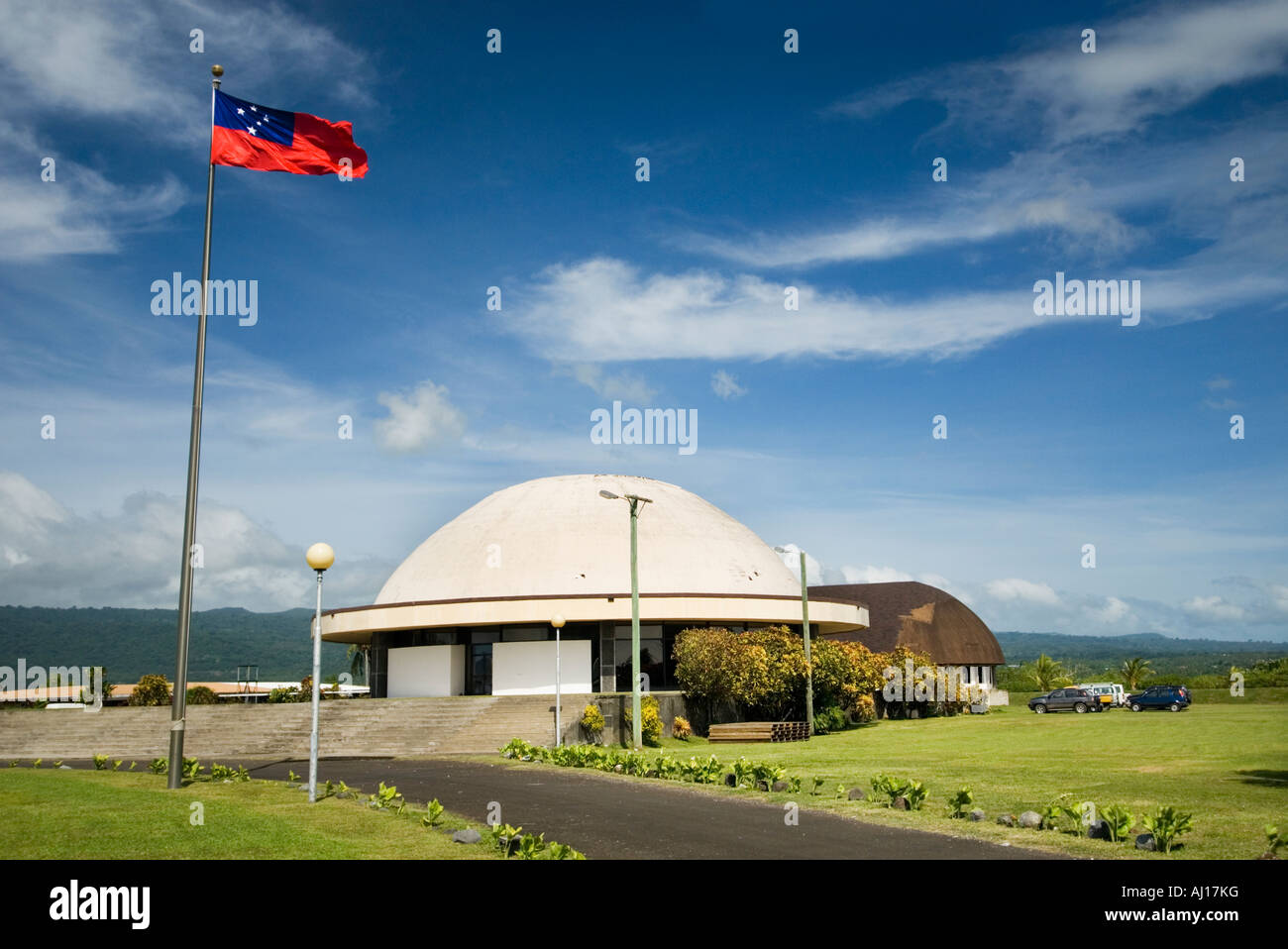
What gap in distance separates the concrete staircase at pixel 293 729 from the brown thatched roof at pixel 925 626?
3455 centimetres

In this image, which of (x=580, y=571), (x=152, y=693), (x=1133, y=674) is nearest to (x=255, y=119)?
(x=580, y=571)

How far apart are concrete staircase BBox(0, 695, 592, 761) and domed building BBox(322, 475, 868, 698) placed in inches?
233

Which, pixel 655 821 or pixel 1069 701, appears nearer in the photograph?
pixel 655 821

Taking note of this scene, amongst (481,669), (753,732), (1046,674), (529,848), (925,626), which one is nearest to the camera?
(529,848)

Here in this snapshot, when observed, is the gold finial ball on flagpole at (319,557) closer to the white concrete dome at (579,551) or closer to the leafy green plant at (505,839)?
the leafy green plant at (505,839)

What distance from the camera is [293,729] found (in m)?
35.1

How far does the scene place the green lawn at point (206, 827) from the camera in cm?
1134

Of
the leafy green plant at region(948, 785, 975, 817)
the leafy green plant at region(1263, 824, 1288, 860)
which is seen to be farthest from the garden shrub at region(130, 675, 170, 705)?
the leafy green plant at region(1263, 824, 1288, 860)

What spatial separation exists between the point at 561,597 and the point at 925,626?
35.0 m

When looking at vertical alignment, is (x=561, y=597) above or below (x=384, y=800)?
above

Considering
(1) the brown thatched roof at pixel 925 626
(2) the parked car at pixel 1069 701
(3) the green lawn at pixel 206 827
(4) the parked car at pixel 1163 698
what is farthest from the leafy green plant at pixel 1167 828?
(1) the brown thatched roof at pixel 925 626

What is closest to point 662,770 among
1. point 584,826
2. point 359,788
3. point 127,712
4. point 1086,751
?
point 359,788

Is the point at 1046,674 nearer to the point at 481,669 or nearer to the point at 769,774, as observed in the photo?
the point at 481,669

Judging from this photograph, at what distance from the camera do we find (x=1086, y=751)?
26.9 metres
